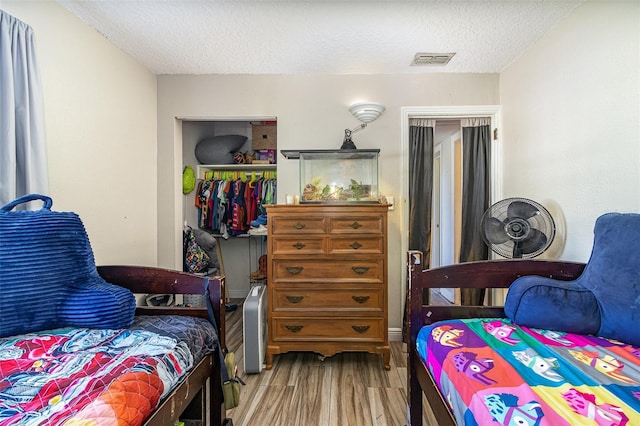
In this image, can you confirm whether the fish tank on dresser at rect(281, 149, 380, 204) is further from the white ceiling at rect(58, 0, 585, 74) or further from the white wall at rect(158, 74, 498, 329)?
the white ceiling at rect(58, 0, 585, 74)

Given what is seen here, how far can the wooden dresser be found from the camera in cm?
217

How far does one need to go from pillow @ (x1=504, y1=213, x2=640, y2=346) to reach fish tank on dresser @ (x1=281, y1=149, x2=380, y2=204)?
134 centimetres

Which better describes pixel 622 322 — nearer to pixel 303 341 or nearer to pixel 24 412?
pixel 303 341

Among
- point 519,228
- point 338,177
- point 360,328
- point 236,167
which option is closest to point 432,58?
point 338,177

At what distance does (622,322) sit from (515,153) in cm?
170

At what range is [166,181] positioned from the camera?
2779 millimetres

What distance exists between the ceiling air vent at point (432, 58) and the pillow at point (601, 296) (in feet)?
5.56

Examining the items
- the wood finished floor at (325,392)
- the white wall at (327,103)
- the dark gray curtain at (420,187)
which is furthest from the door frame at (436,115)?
the wood finished floor at (325,392)

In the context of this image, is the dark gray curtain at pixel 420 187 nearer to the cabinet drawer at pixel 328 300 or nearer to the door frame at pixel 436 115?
the door frame at pixel 436 115

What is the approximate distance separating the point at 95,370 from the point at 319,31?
223 cm

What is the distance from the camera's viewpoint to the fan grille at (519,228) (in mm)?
1872

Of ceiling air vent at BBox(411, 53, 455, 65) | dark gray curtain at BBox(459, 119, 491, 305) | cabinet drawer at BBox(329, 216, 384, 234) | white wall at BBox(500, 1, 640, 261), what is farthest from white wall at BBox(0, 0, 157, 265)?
white wall at BBox(500, 1, 640, 261)

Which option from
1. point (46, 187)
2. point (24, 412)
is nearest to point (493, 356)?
point (24, 412)

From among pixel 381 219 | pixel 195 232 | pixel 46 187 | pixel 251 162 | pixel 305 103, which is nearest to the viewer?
pixel 46 187
